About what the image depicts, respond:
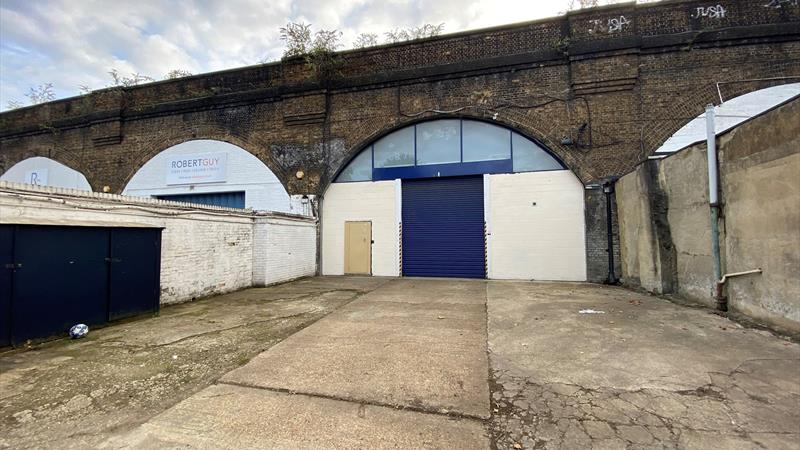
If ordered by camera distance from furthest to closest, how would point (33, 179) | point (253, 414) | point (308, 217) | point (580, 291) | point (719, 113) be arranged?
point (33, 179) → point (308, 217) → point (719, 113) → point (580, 291) → point (253, 414)

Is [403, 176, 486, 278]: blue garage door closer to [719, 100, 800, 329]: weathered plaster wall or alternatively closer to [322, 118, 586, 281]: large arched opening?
[322, 118, 586, 281]: large arched opening

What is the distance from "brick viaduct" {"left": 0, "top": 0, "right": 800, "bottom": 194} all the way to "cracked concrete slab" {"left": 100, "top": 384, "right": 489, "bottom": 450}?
9.68 meters

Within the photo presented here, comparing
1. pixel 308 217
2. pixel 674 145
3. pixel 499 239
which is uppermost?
pixel 674 145

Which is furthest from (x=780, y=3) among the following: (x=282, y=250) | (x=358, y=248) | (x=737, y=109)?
(x=282, y=250)

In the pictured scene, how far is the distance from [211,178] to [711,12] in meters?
17.4

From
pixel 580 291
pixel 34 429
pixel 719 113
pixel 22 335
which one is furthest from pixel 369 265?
pixel 719 113

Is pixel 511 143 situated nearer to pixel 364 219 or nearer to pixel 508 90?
pixel 508 90

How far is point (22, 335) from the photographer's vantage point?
420 cm

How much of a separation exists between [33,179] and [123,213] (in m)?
16.8

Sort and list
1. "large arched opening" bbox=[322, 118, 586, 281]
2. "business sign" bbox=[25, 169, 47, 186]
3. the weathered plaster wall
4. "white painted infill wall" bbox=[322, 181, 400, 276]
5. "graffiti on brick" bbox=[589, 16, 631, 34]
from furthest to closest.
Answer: "business sign" bbox=[25, 169, 47, 186], "white painted infill wall" bbox=[322, 181, 400, 276], "large arched opening" bbox=[322, 118, 586, 281], "graffiti on brick" bbox=[589, 16, 631, 34], the weathered plaster wall

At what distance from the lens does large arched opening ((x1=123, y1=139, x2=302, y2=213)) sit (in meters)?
12.7

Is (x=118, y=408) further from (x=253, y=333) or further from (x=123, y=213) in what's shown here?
(x=123, y=213)

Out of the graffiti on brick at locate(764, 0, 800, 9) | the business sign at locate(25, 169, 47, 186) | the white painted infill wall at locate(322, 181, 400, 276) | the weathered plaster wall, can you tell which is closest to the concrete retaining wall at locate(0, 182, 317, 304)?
the white painted infill wall at locate(322, 181, 400, 276)

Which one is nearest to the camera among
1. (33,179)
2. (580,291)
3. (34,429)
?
(34,429)
